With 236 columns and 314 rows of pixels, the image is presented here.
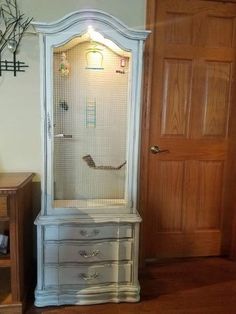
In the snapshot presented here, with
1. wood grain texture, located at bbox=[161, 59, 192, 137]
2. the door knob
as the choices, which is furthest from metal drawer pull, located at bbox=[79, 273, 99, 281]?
wood grain texture, located at bbox=[161, 59, 192, 137]

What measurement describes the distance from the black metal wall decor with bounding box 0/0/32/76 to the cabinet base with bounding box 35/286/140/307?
63.3 inches

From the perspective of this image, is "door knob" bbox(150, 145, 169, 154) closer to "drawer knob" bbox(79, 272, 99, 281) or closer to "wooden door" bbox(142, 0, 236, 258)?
"wooden door" bbox(142, 0, 236, 258)

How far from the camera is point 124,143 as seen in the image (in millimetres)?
1964

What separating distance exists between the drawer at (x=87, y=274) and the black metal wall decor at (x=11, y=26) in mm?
1480

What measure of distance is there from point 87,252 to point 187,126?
4.29ft

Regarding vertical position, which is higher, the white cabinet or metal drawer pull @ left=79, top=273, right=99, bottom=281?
the white cabinet

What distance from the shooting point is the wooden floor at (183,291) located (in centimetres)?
186

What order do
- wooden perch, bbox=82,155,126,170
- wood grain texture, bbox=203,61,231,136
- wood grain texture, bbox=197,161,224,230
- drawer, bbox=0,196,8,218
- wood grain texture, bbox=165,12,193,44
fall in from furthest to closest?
wood grain texture, bbox=197,161,224,230 < wood grain texture, bbox=203,61,231,136 < wood grain texture, bbox=165,12,193,44 < wooden perch, bbox=82,155,126,170 < drawer, bbox=0,196,8,218

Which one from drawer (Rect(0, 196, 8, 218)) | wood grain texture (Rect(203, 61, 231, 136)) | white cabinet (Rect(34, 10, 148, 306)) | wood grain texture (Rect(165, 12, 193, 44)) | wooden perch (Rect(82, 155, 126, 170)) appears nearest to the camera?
drawer (Rect(0, 196, 8, 218))

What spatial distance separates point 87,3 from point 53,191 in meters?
1.39

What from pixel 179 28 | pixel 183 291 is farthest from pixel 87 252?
pixel 179 28

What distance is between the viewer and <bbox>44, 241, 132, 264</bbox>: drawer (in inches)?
72.9

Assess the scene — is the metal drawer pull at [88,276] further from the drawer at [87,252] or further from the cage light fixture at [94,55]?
the cage light fixture at [94,55]

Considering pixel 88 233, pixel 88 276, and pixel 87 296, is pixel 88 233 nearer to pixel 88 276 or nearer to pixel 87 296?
pixel 88 276
